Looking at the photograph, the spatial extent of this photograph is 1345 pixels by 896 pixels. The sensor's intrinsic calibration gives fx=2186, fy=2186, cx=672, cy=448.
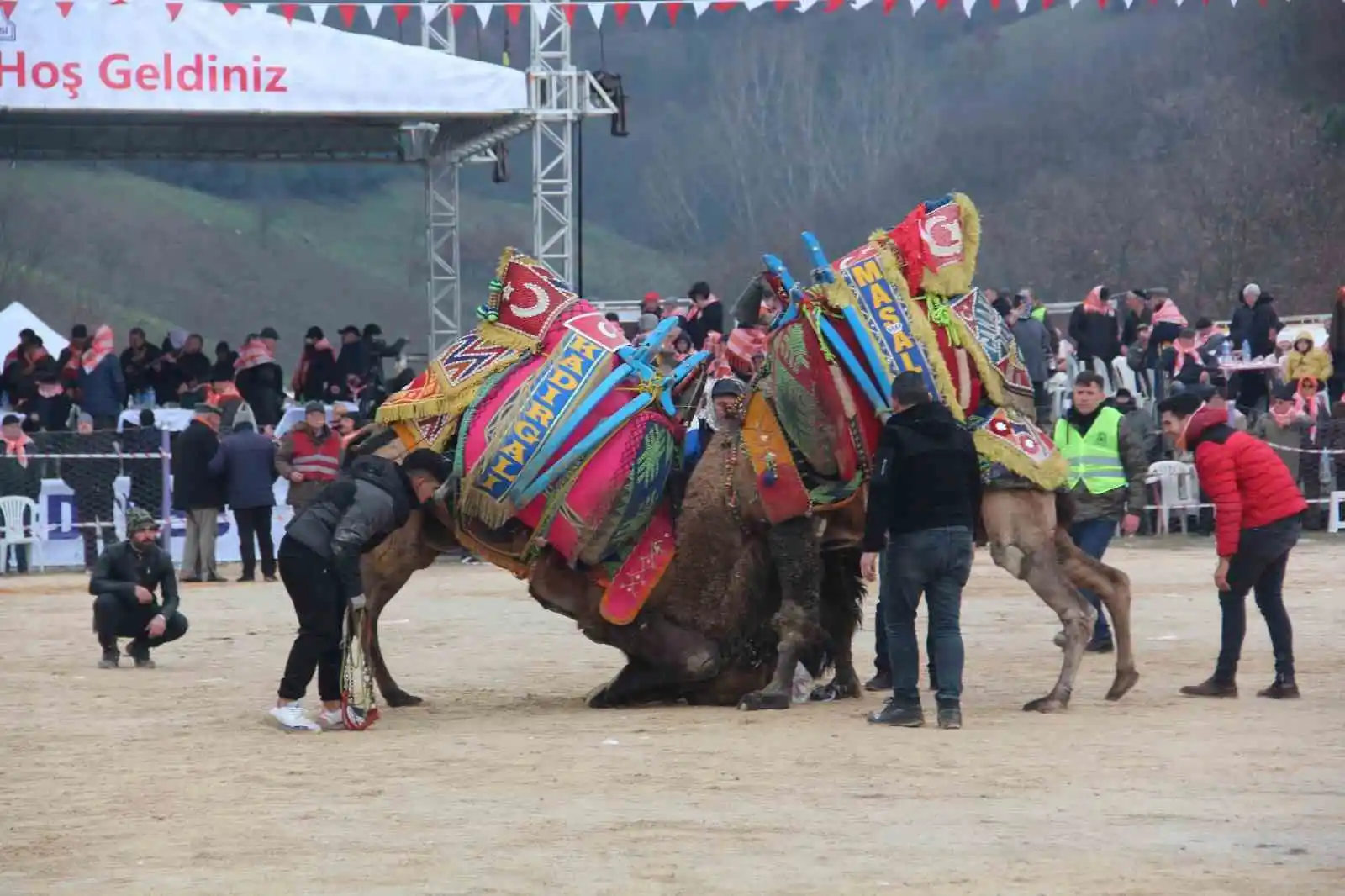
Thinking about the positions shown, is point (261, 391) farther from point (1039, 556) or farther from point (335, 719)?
point (1039, 556)

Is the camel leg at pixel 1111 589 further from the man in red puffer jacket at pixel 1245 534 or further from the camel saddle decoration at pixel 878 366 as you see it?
the camel saddle decoration at pixel 878 366

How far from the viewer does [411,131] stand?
26969 mm

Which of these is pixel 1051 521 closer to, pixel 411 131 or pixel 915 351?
pixel 915 351

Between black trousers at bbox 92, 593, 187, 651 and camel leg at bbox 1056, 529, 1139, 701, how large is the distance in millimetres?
5610

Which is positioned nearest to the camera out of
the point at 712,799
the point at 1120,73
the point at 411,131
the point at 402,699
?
the point at 712,799

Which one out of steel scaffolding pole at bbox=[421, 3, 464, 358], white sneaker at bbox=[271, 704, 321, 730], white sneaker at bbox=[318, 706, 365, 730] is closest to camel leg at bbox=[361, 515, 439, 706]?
white sneaker at bbox=[318, 706, 365, 730]

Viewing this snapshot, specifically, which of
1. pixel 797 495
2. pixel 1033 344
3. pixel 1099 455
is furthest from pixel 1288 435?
pixel 797 495

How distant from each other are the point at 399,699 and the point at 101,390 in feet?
40.1

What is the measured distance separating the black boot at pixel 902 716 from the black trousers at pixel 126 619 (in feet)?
17.3


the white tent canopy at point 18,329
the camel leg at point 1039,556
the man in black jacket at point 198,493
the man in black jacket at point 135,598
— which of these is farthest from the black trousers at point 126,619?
→ the white tent canopy at point 18,329

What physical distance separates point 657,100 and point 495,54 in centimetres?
440

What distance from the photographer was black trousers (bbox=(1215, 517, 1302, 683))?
11188mm

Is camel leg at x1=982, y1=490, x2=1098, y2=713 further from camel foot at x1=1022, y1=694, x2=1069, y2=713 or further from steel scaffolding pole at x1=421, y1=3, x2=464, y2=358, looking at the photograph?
steel scaffolding pole at x1=421, y1=3, x2=464, y2=358

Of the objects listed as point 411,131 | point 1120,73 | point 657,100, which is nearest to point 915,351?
point 411,131
